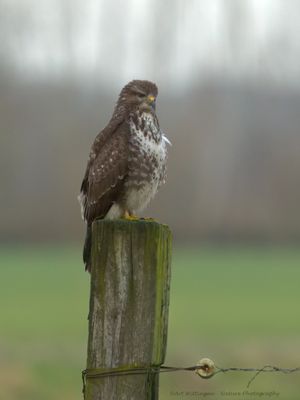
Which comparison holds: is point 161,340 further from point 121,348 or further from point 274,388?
point 274,388

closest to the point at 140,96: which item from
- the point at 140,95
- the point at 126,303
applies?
the point at 140,95

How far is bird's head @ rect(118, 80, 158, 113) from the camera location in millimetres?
6516

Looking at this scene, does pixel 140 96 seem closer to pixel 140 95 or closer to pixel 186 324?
pixel 140 95

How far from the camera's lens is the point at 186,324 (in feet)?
70.4

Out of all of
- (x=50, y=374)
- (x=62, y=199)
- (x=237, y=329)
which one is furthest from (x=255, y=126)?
(x=50, y=374)

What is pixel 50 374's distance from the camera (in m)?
13.8

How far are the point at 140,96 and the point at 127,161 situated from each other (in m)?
0.51

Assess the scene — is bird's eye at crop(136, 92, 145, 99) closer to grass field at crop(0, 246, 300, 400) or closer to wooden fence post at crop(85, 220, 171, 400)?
grass field at crop(0, 246, 300, 400)

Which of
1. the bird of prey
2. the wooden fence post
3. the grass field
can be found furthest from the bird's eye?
the wooden fence post

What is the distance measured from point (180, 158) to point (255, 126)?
1224 centimetres

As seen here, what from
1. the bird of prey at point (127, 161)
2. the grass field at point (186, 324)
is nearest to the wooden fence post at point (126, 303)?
the grass field at point (186, 324)

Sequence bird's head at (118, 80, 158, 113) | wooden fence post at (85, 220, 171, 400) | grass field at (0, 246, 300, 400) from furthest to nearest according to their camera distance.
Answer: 1. grass field at (0, 246, 300, 400)
2. bird's head at (118, 80, 158, 113)
3. wooden fence post at (85, 220, 171, 400)

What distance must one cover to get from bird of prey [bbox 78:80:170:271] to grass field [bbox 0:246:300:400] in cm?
111

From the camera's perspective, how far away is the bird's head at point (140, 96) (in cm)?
652
